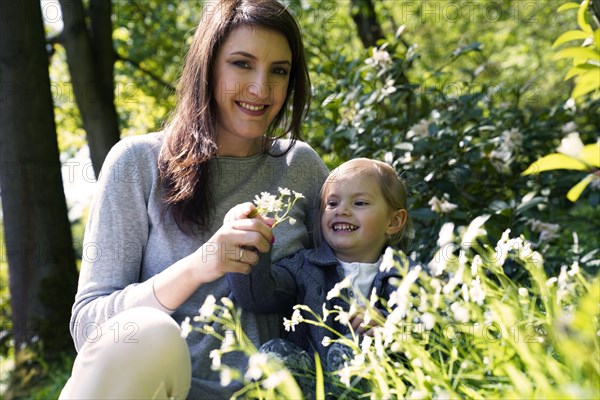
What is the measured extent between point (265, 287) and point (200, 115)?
0.66 metres

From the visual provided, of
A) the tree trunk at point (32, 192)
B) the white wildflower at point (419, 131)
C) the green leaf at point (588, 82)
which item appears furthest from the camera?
the tree trunk at point (32, 192)

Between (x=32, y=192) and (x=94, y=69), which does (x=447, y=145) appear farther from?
(x=94, y=69)

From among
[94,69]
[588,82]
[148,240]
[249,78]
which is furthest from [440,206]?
[94,69]

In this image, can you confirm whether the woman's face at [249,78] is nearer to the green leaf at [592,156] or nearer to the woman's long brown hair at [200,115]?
the woman's long brown hair at [200,115]

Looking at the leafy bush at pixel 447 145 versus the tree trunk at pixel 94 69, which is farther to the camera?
the tree trunk at pixel 94 69

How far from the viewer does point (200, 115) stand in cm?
255

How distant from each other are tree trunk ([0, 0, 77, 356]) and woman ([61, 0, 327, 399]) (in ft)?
8.56

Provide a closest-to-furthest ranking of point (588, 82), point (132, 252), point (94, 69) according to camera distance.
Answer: point (588, 82) → point (132, 252) → point (94, 69)

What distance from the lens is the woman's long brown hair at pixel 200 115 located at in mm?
2443

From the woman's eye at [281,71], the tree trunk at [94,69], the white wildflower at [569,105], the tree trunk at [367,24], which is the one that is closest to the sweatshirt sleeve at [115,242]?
the woman's eye at [281,71]

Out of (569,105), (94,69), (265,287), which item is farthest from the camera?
(94,69)

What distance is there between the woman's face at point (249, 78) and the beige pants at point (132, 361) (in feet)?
3.08

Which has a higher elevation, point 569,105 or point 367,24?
point 367,24

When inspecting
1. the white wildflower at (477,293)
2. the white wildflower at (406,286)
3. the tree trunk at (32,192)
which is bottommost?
the tree trunk at (32,192)
